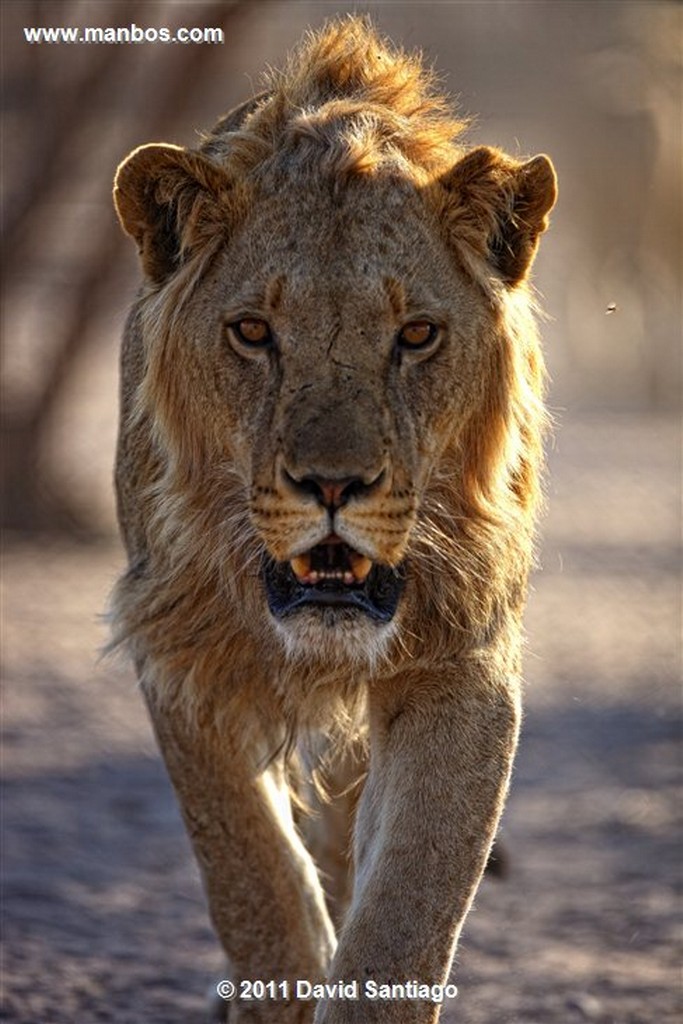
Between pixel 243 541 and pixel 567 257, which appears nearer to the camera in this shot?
pixel 243 541

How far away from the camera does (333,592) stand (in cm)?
306

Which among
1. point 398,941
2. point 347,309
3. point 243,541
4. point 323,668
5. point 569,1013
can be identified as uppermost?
point 347,309

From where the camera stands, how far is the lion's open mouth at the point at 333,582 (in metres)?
3.04

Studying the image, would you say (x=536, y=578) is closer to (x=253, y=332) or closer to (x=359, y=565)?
(x=253, y=332)

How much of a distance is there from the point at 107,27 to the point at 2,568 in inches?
97.9

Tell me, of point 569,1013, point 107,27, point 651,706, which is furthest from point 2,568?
point 569,1013

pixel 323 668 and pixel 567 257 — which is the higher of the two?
pixel 567 257

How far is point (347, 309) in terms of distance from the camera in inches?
123

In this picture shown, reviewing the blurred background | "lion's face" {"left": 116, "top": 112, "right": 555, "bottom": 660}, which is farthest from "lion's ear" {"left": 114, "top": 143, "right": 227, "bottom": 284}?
the blurred background

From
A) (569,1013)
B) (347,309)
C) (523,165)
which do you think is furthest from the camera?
(569,1013)

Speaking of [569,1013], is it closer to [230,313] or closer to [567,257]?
[230,313]

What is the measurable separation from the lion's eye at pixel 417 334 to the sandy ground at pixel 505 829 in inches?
63.9

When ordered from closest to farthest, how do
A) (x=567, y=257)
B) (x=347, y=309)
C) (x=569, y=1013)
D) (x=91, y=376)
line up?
(x=347, y=309) < (x=569, y=1013) < (x=91, y=376) < (x=567, y=257)

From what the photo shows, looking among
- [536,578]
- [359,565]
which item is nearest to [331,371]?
[359,565]
